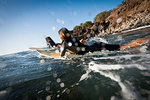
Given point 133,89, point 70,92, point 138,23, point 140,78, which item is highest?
point 138,23

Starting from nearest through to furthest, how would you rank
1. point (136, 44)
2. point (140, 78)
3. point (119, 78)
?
point (140, 78)
point (119, 78)
point (136, 44)

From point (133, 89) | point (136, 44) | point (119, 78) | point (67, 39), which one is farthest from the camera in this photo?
point (67, 39)

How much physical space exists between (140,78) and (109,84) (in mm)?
809

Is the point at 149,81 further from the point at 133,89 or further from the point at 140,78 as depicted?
the point at 133,89

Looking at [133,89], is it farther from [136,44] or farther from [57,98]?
[136,44]

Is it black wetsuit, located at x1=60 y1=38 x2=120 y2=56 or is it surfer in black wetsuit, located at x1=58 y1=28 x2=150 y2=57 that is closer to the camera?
surfer in black wetsuit, located at x1=58 y1=28 x2=150 y2=57

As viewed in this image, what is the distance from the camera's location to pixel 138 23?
20.4 meters

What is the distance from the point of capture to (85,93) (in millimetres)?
1532

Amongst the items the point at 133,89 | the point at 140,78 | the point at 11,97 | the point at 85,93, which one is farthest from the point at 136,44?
the point at 11,97

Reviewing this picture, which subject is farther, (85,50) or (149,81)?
(85,50)

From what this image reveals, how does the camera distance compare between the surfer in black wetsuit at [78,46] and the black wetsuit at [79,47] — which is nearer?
the surfer in black wetsuit at [78,46]

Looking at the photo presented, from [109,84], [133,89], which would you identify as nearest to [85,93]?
[109,84]

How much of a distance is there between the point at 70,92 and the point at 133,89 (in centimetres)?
148

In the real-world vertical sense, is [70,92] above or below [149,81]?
below
